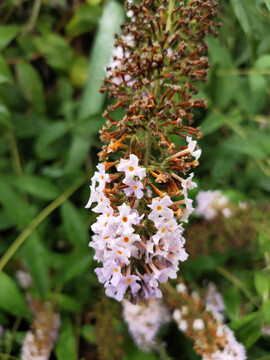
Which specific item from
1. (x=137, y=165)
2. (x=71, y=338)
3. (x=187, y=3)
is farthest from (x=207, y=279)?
(x=187, y=3)

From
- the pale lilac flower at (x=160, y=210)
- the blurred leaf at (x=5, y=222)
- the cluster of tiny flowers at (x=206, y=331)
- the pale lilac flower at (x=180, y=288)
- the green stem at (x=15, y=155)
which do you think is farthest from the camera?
the green stem at (x=15, y=155)

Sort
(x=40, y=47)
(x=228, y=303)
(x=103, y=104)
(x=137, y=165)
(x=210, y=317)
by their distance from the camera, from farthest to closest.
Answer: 1. (x=40, y=47)
2. (x=103, y=104)
3. (x=228, y=303)
4. (x=210, y=317)
5. (x=137, y=165)

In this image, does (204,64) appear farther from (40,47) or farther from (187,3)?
(40,47)

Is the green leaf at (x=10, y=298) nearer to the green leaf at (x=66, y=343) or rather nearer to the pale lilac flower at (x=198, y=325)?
the green leaf at (x=66, y=343)

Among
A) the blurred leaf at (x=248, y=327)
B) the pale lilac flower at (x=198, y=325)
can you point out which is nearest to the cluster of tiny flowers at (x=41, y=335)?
the pale lilac flower at (x=198, y=325)

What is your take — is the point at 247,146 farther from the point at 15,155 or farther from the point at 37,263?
the point at 15,155
